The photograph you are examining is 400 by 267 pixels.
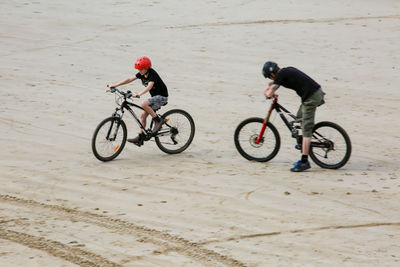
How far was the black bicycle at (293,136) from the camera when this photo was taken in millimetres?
11102

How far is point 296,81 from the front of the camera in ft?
35.8

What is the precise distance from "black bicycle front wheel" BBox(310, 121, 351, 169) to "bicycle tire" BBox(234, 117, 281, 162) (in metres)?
0.67

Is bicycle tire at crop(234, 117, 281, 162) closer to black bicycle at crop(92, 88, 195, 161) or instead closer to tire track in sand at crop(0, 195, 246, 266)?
black bicycle at crop(92, 88, 195, 161)

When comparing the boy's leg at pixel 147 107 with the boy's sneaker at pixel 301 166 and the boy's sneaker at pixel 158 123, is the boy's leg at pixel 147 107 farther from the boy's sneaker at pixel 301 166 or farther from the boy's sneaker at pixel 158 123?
the boy's sneaker at pixel 301 166

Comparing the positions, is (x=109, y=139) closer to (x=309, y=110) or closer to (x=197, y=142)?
(x=197, y=142)

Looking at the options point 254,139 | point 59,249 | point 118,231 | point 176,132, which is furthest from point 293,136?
point 59,249

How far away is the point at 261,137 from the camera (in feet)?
38.0

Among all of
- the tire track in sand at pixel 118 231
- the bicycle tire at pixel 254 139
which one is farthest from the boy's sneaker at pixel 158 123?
the tire track in sand at pixel 118 231

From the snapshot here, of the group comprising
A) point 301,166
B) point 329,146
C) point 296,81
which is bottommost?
point 301,166

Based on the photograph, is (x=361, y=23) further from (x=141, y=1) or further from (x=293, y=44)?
(x=141, y=1)

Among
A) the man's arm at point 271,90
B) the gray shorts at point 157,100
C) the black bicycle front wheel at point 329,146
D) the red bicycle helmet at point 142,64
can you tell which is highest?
the red bicycle helmet at point 142,64

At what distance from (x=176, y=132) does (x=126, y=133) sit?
92 cm

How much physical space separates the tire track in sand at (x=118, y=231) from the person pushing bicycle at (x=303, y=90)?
354 centimetres

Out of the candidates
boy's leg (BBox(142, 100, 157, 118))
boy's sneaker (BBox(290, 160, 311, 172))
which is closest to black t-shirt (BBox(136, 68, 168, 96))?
boy's leg (BBox(142, 100, 157, 118))
